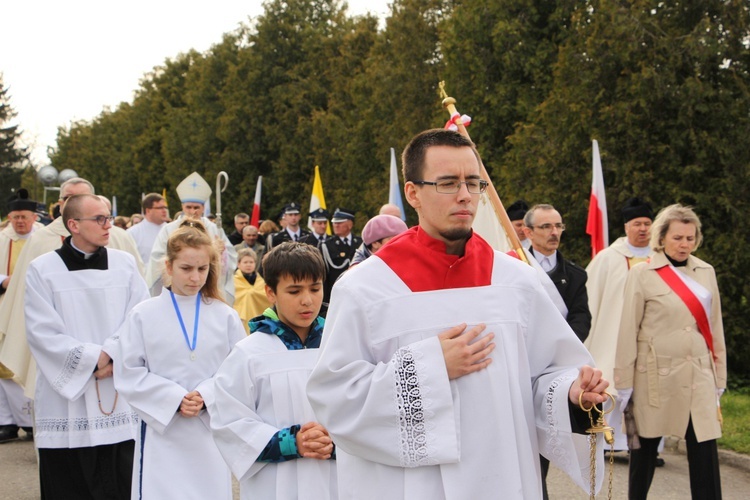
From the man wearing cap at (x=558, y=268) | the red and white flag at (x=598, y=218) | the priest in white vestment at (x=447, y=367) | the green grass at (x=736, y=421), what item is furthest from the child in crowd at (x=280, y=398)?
the red and white flag at (x=598, y=218)

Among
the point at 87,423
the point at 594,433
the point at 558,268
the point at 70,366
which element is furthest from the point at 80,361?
the point at 594,433

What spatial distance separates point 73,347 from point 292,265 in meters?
2.45

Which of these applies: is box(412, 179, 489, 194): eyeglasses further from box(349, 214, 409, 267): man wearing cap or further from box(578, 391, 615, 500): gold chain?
box(349, 214, 409, 267): man wearing cap

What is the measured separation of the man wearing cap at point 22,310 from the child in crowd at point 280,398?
3.59m

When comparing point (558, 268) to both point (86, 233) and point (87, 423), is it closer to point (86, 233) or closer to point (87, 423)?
point (86, 233)

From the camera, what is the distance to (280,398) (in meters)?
4.19

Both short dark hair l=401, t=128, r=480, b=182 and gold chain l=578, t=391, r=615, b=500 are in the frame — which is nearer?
gold chain l=578, t=391, r=615, b=500

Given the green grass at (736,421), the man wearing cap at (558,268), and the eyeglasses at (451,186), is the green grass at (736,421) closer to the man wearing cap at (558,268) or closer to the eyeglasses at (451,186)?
the man wearing cap at (558,268)

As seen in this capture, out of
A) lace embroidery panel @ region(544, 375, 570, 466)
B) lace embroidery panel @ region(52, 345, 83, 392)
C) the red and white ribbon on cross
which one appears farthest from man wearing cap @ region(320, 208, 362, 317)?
lace embroidery panel @ region(544, 375, 570, 466)

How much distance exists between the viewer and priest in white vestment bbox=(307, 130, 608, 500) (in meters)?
2.94

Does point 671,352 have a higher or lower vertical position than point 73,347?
lower

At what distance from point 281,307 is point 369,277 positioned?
1.29 metres

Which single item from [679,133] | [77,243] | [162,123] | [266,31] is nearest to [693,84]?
[679,133]

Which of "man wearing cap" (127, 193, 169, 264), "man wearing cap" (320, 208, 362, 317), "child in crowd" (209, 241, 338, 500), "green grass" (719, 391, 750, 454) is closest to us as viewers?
"child in crowd" (209, 241, 338, 500)
